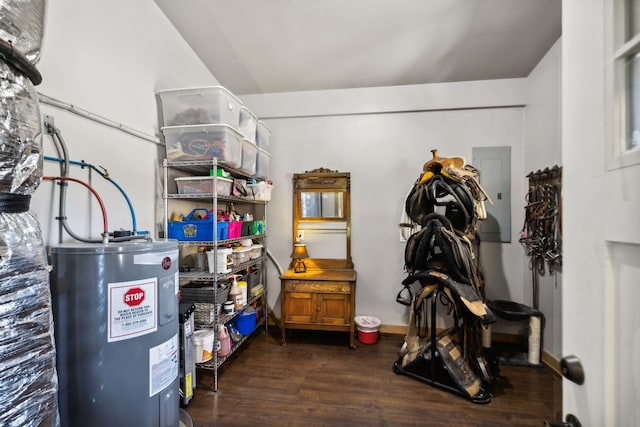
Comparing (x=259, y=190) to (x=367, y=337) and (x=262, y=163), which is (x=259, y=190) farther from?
(x=367, y=337)

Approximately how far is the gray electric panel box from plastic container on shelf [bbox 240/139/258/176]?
2.56m

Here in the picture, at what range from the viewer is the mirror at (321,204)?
10.5 ft

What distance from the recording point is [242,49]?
2.49 metres

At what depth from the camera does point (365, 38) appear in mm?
2322

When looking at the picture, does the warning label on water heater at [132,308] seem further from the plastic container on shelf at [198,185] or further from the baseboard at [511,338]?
the baseboard at [511,338]

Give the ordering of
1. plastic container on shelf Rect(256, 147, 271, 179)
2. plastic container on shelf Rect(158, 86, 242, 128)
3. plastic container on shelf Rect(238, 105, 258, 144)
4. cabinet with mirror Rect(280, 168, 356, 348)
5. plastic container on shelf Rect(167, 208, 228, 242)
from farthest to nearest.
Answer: cabinet with mirror Rect(280, 168, 356, 348) → plastic container on shelf Rect(256, 147, 271, 179) → plastic container on shelf Rect(238, 105, 258, 144) → plastic container on shelf Rect(167, 208, 228, 242) → plastic container on shelf Rect(158, 86, 242, 128)

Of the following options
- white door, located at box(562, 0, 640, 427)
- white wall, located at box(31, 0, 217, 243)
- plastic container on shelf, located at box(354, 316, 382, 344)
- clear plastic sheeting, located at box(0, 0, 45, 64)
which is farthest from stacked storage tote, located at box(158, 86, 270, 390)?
white door, located at box(562, 0, 640, 427)

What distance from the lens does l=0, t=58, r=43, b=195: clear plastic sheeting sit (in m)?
0.79

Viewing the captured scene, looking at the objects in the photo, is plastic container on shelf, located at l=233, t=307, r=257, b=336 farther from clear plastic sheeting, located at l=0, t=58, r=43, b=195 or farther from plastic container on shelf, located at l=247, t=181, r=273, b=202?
clear plastic sheeting, located at l=0, t=58, r=43, b=195

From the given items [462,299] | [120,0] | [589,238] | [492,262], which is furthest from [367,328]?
[120,0]

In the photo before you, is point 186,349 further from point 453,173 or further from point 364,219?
point 453,173

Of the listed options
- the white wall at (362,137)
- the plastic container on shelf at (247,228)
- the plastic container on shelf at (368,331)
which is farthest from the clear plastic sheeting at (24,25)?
the plastic container on shelf at (368,331)

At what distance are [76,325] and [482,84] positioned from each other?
3.96m

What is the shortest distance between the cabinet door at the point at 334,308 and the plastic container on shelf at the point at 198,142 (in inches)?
65.6
